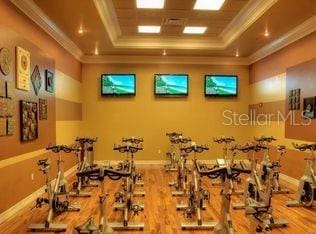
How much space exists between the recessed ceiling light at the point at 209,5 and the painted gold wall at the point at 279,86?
1872mm

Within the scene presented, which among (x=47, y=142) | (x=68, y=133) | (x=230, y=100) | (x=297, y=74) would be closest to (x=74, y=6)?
(x=47, y=142)

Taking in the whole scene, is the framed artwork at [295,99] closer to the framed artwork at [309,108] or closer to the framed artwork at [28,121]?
the framed artwork at [309,108]

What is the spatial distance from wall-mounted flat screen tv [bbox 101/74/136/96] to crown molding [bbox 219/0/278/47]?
114 inches

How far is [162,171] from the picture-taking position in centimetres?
845

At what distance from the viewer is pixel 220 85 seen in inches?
366

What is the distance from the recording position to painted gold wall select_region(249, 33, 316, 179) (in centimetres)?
624

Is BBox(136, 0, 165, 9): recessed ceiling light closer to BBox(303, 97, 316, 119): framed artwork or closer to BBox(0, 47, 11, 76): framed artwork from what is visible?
BBox(0, 47, 11, 76): framed artwork

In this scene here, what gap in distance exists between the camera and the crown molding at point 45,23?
4.80m

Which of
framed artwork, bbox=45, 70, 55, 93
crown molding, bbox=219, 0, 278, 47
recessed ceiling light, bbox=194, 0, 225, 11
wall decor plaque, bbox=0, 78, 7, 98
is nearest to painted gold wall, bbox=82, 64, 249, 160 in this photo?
crown molding, bbox=219, 0, 278, 47

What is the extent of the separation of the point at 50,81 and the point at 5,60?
1920 millimetres

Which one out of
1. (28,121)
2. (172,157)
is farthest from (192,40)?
(28,121)

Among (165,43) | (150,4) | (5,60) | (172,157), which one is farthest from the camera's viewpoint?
(172,157)

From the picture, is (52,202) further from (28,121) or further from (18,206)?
(28,121)

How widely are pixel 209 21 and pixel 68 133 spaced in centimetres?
419
